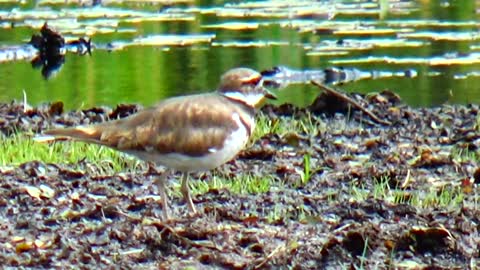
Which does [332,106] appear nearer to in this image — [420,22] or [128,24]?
[420,22]

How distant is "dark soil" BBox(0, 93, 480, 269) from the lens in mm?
5629

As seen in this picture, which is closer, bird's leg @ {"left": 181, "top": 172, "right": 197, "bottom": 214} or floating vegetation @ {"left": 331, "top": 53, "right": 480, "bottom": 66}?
bird's leg @ {"left": 181, "top": 172, "right": 197, "bottom": 214}

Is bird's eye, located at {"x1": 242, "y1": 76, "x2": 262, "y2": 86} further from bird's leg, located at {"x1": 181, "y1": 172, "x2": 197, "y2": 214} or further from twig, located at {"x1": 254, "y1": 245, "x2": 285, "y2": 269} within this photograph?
twig, located at {"x1": 254, "y1": 245, "x2": 285, "y2": 269}

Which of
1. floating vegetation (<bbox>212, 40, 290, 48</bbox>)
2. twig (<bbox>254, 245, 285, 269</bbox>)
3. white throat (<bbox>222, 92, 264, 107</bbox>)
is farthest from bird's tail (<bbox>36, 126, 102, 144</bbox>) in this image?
floating vegetation (<bbox>212, 40, 290, 48</bbox>)

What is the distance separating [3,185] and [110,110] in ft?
9.94

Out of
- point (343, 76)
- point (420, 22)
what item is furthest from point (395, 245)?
point (420, 22)

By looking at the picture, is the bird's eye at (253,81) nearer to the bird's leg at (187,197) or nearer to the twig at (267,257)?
the bird's leg at (187,197)

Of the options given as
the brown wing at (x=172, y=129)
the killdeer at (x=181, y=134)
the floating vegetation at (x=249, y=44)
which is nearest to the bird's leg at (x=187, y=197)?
the killdeer at (x=181, y=134)

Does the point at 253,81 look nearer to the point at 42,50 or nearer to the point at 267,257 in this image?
the point at 267,257

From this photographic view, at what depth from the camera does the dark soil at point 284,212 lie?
18.5 feet

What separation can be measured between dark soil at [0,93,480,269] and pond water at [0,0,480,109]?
9.04 feet

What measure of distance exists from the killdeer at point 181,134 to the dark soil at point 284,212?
0.91ft

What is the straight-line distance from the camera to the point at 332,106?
32.6 ft

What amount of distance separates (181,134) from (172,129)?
57mm
